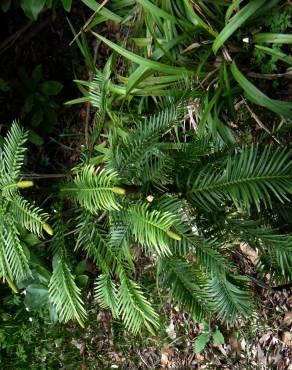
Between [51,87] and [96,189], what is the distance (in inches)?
55.7

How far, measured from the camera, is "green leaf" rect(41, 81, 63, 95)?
97.5 inches

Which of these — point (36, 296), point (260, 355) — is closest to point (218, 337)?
point (260, 355)

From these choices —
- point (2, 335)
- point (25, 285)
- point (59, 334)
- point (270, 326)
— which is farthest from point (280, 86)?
point (2, 335)

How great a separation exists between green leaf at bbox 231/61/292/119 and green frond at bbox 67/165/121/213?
814 millimetres

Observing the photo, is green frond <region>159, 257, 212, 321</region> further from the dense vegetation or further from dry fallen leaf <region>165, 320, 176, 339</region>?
dry fallen leaf <region>165, 320, 176, 339</region>

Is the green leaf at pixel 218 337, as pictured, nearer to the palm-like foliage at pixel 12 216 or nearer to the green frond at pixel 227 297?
the green frond at pixel 227 297

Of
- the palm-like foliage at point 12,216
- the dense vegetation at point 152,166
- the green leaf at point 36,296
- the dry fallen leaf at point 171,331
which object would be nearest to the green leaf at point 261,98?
the dense vegetation at point 152,166

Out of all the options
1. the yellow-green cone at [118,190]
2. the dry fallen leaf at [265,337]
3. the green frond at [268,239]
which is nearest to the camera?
the yellow-green cone at [118,190]

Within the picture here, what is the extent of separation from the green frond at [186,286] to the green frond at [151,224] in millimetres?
125

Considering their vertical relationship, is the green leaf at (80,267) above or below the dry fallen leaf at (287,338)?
above

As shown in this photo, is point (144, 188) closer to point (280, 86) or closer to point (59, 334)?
point (280, 86)

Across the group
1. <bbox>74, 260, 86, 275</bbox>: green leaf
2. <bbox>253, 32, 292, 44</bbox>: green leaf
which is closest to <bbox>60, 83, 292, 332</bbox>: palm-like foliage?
<bbox>253, 32, 292, 44</bbox>: green leaf

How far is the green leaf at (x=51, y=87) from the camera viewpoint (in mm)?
2477

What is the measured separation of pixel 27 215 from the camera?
46.3 inches
